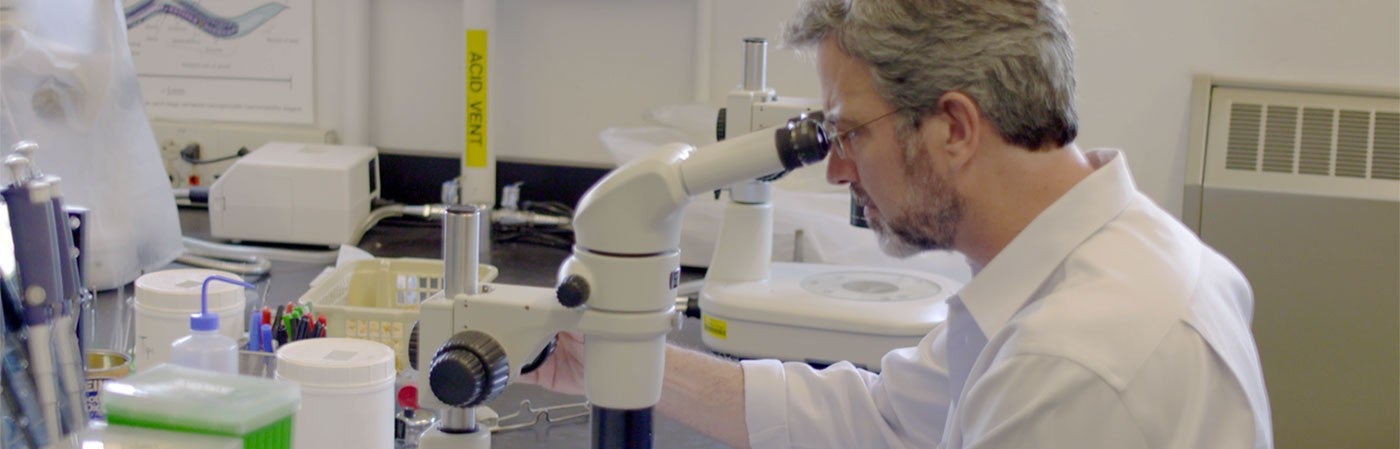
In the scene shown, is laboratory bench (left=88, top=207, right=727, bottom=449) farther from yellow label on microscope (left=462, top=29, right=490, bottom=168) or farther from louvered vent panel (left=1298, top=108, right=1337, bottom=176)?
louvered vent panel (left=1298, top=108, right=1337, bottom=176)

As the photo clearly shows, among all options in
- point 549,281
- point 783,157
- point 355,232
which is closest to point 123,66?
point 355,232

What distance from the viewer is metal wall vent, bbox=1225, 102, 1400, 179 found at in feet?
7.15

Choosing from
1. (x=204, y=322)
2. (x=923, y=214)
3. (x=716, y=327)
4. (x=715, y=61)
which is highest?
(x=715, y=61)

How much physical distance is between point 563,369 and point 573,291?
12.3 inches

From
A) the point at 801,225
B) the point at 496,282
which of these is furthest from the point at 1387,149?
the point at 496,282

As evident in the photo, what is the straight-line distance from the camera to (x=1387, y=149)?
2174mm

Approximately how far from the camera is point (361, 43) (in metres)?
2.51

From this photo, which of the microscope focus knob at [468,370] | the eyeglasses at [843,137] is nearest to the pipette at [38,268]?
the microscope focus knob at [468,370]

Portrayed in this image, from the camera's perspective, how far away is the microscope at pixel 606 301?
0.92 meters

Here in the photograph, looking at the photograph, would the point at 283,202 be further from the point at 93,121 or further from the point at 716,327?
the point at 716,327

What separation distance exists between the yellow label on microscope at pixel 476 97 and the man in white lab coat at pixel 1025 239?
1.23 m

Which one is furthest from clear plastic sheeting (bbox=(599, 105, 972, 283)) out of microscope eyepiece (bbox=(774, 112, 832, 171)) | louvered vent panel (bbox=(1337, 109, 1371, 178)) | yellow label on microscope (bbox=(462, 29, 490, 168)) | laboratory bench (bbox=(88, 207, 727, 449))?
microscope eyepiece (bbox=(774, 112, 832, 171))

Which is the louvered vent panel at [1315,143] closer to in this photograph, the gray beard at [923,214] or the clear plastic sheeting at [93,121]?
the gray beard at [923,214]

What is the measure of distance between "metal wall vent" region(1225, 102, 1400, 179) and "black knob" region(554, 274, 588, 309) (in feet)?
5.34
